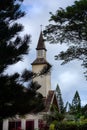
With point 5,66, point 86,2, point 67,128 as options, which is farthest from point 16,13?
point 67,128

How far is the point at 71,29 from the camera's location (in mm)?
25125

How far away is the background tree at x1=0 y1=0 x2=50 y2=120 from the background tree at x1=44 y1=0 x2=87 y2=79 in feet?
35.0

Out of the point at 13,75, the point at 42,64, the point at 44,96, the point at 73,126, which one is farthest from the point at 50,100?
the point at 13,75

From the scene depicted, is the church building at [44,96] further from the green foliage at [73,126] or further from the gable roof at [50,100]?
the green foliage at [73,126]

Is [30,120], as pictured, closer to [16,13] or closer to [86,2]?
[86,2]

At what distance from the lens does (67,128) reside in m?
24.7

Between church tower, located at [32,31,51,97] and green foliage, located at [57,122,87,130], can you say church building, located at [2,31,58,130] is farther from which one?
green foliage, located at [57,122,87,130]

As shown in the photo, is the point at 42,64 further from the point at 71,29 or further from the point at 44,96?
the point at 71,29

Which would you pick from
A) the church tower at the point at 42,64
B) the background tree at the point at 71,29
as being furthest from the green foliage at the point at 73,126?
the church tower at the point at 42,64

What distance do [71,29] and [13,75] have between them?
1246 centimetres

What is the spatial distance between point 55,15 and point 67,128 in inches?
259

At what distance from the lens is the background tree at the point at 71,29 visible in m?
24.1

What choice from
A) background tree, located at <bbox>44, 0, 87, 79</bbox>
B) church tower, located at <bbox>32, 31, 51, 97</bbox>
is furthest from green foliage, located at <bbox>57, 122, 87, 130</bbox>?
church tower, located at <bbox>32, 31, 51, 97</bbox>

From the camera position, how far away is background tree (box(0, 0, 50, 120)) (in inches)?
507
